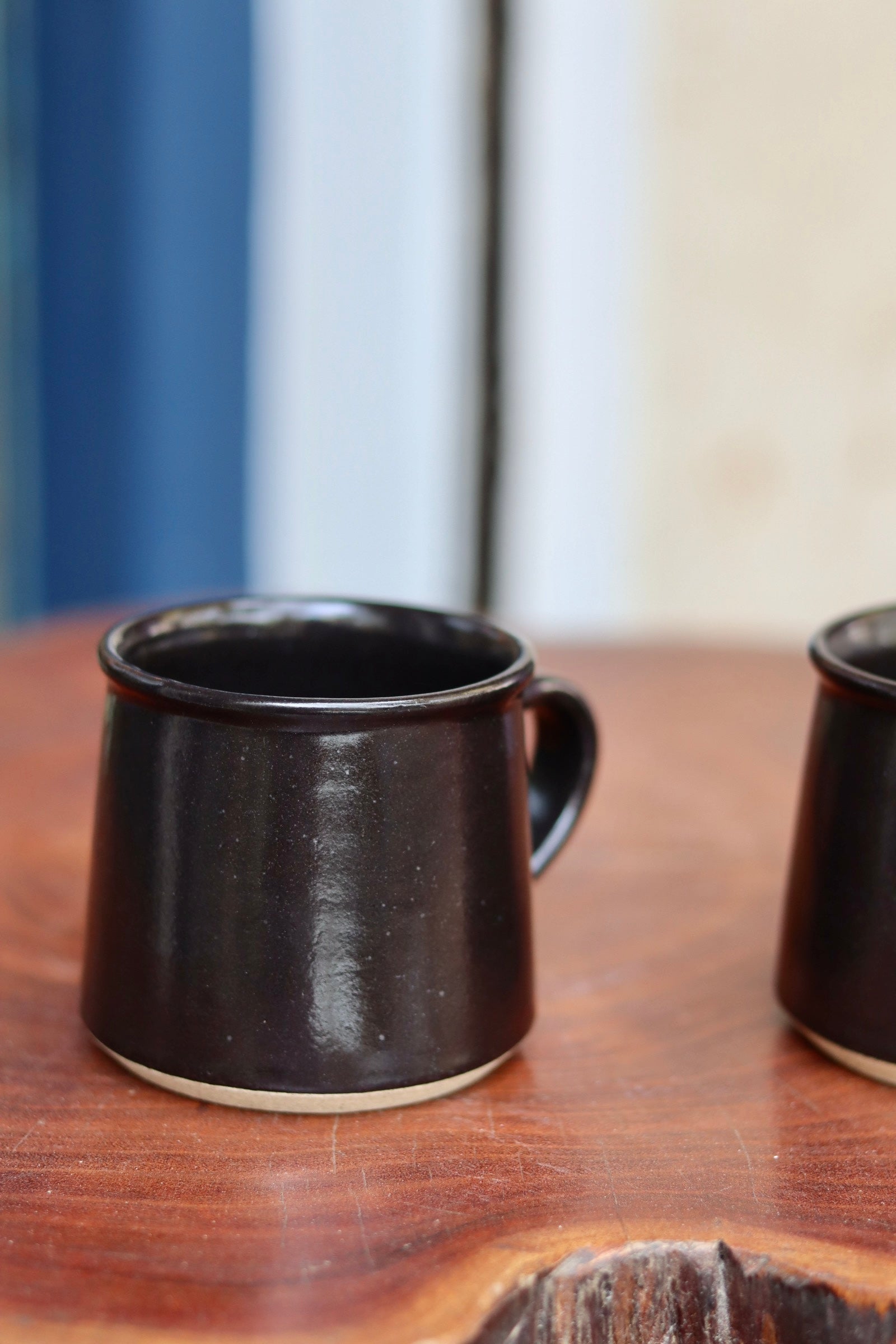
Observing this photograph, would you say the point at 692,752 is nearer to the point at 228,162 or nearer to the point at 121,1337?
the point at 121,1337

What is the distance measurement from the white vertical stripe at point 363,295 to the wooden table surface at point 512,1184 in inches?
51.5

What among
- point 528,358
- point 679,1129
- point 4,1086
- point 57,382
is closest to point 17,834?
point 4,1086

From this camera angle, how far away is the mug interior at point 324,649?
0.52 m

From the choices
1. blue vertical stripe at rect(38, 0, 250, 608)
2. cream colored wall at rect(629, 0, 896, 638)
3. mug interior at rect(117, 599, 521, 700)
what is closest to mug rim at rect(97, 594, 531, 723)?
mug interior at rect(117, 599, 521, 700)

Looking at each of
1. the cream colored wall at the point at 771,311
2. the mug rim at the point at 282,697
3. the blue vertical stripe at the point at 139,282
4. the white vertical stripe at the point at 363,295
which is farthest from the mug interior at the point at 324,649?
the cream colored wall at the point at 771,311

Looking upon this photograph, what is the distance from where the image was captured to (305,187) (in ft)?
5.99

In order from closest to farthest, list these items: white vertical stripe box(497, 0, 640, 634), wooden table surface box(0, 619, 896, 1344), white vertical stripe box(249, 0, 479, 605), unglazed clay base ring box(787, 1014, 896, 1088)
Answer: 1. wooden table surface box(0, 619, 896, 1344)
2. unglazed clay base ring box(787, 1014, 896, 1088)
3. white vertical stripe box(249, 0, 479, 605)
4. white vertical stripe box(497, 0, 640, 634)

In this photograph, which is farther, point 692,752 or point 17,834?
point 692,752

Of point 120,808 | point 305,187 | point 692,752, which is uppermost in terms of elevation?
point 305,187

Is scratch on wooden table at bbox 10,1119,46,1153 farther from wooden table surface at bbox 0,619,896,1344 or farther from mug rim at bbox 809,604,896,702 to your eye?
Result: mug rim at bbox 809,604,896,702

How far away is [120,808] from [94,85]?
1.21 meters

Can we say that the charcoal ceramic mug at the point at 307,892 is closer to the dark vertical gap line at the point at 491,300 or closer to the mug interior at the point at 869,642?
the mug interior at the point at 869,642

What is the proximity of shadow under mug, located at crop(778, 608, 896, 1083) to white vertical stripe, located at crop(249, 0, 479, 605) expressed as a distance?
4.47 feet

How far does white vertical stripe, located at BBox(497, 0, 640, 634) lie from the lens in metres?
1.91
